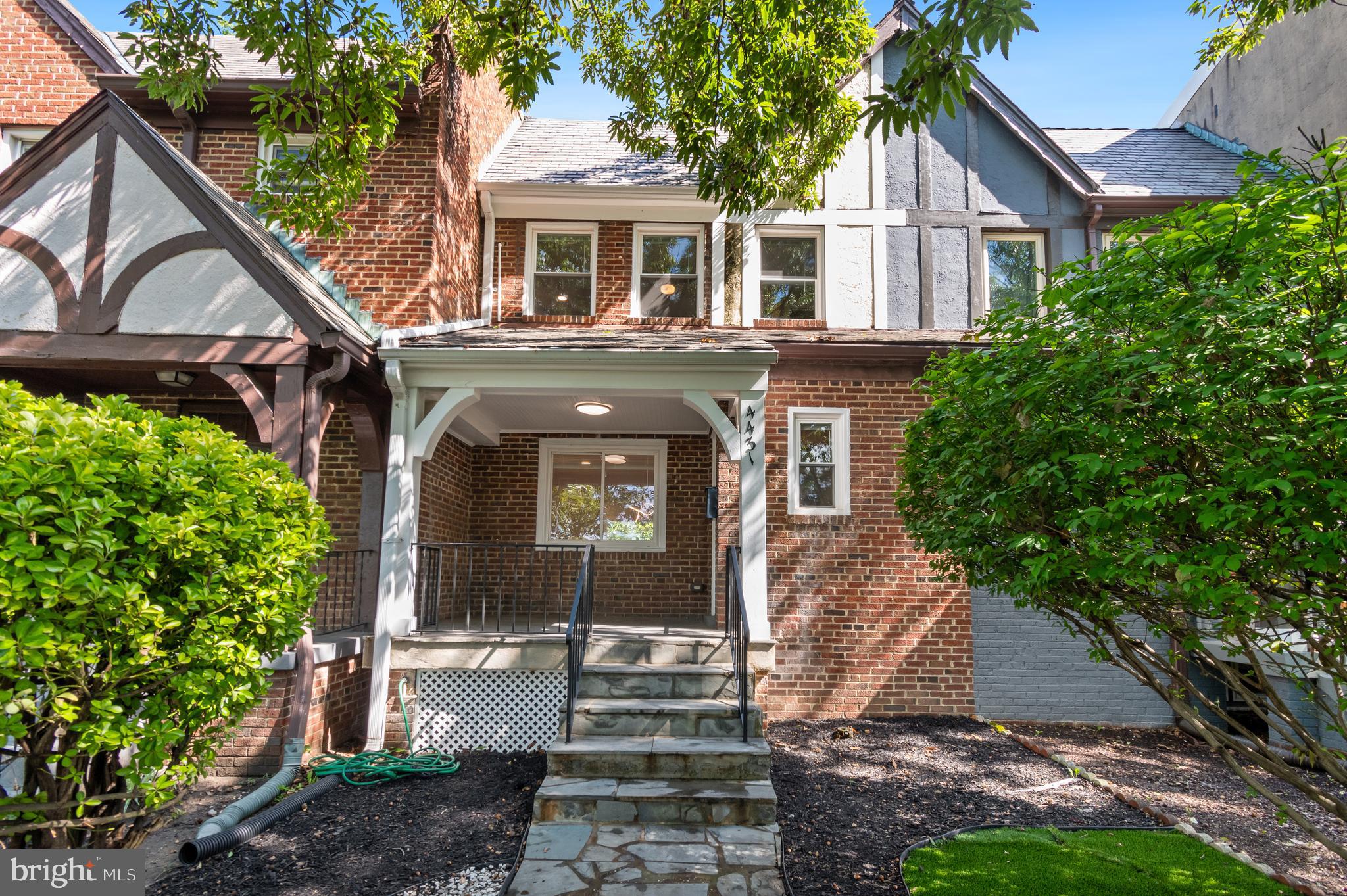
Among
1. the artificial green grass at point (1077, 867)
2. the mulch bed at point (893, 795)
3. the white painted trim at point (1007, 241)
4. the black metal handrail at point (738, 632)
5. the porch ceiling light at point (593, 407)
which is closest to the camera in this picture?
the artificial green grass at point (1077, 867)

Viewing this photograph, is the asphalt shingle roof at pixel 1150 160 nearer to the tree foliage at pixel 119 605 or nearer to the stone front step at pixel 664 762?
the stone front step at pixel 664 762

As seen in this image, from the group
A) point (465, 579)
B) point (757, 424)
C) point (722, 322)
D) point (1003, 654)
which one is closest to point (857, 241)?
point (722, 322)

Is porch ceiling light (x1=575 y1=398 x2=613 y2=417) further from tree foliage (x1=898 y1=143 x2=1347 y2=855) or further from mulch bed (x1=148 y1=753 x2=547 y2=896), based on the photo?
tree foliage (x1=898 y1=143 x2=1347 y2=855)

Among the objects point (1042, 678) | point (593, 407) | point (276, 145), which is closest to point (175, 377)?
point (276, 145)

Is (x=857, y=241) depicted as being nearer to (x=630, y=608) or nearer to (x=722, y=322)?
(x=722, y=322)

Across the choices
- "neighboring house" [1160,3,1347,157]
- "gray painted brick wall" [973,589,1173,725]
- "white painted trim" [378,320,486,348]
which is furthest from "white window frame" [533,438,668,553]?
"neighboring house" [1160,3,1347,157]

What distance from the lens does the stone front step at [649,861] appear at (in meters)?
3.96

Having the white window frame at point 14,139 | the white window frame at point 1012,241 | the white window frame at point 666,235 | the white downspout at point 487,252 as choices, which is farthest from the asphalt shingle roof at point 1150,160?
the white window frame at point 14,139

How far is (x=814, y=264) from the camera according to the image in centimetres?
953

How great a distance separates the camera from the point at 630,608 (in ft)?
31.7

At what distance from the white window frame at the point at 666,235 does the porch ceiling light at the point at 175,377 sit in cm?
498

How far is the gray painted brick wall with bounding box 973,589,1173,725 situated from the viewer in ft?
26.8

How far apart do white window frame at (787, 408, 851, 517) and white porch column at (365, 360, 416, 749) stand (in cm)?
400

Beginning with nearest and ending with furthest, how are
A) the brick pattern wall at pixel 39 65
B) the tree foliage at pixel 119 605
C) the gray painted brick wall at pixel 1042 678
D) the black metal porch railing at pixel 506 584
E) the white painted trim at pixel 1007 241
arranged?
1. the tree foliage at pixel 119 605
2. the gray painted brick wall at pixel 1042 678
3. the black metal porch railing at pixel 506 584
4. the brick pattern wall at pixel 39 65
5. the white painted trim at pixel 1007 241
